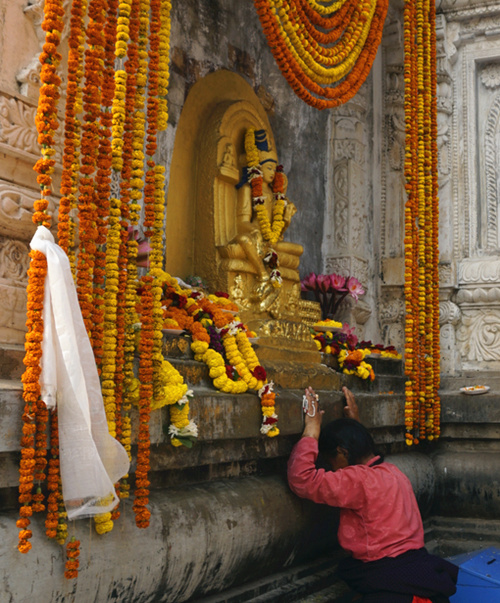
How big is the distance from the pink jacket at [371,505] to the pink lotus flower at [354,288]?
8.97 feet

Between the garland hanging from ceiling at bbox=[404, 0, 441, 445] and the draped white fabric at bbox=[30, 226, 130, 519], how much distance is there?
3.34 meters

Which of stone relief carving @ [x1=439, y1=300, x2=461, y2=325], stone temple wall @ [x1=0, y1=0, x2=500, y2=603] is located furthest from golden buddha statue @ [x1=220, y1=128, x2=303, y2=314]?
stone relief carving @ [x1=439, y1=300, x2=461, y2=325]

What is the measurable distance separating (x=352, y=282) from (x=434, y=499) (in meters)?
1.85

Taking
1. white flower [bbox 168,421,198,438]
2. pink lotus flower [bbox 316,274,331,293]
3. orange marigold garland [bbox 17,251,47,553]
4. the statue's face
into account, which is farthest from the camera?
pink lotus flower [bbox 316,274,331,293]

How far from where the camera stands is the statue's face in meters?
5.27

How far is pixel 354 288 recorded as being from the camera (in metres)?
6.14

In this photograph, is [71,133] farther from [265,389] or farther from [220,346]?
[265,389]

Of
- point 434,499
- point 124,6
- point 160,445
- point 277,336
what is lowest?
point 434,499

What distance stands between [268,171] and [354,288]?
1.41 m

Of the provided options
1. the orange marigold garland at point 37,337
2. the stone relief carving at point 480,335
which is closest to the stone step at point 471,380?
the stone relief carving at point 480,335

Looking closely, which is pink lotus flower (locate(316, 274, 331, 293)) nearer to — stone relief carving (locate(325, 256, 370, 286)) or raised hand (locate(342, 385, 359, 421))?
stone relief carving (locate(325, 256, 370, 286))

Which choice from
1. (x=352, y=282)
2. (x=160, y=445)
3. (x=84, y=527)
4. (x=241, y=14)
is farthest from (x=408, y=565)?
(x=241, y=14)

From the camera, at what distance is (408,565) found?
10.8 ft

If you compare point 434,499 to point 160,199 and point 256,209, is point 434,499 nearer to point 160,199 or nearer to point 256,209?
point 256,209
